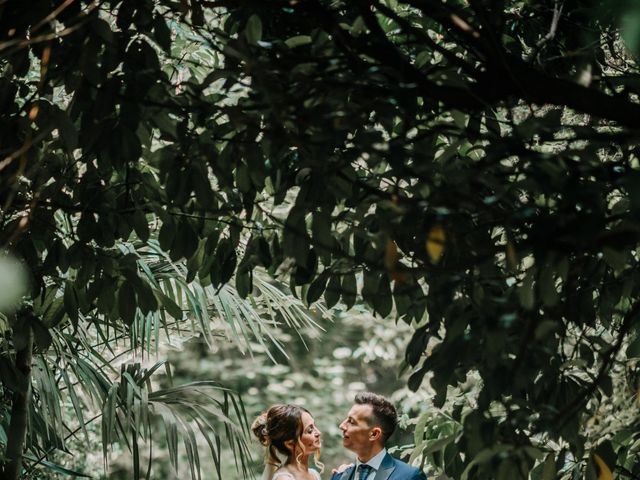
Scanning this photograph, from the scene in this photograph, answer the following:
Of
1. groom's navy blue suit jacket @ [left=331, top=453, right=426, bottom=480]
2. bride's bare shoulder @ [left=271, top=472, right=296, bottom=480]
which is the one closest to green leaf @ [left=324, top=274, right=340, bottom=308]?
groom's navy blue suit jacket @ [left=331, top=453, right=426, bottom=480]

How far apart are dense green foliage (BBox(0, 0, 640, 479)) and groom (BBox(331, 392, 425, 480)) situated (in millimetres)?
1967

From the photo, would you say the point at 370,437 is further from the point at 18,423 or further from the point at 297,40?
the point at 297,40

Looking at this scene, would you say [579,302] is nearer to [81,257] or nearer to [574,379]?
[574,379]

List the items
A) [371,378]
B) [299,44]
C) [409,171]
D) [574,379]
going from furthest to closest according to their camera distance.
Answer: [371,378] < [574,379] < [299,44] < [409,171]

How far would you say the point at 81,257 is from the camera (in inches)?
115

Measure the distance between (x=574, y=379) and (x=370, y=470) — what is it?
2.20m

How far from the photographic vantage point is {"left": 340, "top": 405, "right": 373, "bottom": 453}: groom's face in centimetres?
508

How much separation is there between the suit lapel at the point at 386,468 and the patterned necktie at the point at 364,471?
0.25ft

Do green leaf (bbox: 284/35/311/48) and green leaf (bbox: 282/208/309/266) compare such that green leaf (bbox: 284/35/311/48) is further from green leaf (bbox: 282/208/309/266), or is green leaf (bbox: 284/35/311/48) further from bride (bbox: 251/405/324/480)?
bride (bbox: 251/405/324/480)

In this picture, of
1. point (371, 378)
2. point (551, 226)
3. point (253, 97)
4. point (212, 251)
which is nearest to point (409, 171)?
point (551, 226)

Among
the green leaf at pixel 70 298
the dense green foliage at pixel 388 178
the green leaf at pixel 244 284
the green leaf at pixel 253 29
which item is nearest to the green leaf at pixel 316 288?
the dense green foliage at pixel 388 178

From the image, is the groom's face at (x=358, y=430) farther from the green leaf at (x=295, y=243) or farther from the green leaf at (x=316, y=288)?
the green leaf at (x=295, y=243)

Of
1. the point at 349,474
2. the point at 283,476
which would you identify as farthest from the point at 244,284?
the point at 349,474

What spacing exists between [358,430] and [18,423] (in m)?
1.79
